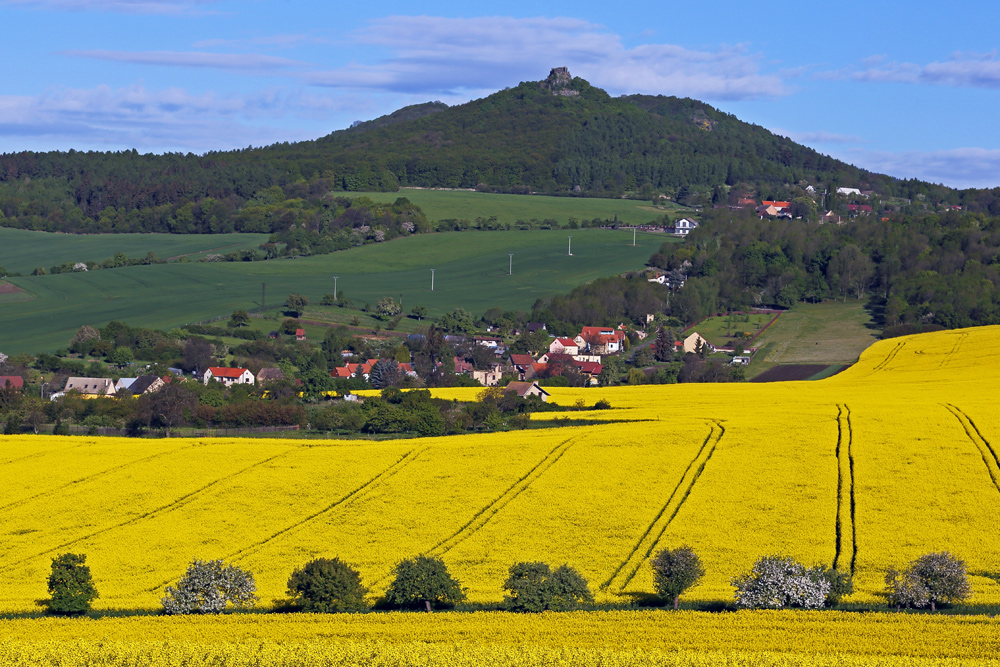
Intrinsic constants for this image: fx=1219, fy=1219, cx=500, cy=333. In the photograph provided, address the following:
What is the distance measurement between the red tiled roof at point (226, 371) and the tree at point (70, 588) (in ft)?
211

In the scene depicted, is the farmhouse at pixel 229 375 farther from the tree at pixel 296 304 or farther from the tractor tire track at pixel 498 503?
the tractor tire track at pixel 498 503

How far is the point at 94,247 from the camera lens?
618 feet

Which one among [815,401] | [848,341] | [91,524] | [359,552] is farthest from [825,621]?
[848,341]

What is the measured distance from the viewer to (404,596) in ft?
132

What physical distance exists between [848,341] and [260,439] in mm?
71023

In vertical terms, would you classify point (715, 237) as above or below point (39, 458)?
above

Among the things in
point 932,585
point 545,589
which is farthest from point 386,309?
point 932,585

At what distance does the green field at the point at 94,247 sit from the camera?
17838 cm

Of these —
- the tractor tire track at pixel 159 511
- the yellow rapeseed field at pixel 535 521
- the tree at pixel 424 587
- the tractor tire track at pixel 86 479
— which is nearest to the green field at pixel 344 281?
the tractor tire track at pixel 86 479

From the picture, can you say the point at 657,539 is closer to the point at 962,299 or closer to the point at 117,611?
the point at 117,611

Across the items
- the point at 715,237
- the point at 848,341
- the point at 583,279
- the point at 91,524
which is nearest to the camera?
the point at 91,524

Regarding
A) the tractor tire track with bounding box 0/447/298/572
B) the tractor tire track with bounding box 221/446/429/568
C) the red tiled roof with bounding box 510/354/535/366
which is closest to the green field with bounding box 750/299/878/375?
the red tiled roof with bounding box 510/354/535/366

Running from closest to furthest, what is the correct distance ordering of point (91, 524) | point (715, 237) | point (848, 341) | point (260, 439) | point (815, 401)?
point (91, 524) < point (260, 439) < point (815, 401) < point (848, 341) < point (715, 237)

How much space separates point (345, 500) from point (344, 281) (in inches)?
4205
